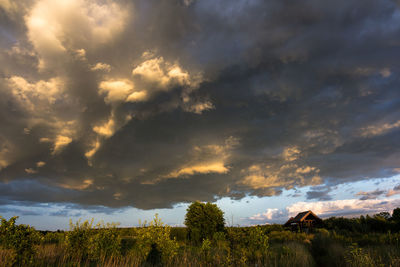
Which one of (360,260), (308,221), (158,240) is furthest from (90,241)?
(308,221)

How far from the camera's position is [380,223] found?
32.5 metres

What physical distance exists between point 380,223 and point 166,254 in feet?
102

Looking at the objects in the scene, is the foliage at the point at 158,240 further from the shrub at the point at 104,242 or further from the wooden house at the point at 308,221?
the wooden house at the point at 308,221

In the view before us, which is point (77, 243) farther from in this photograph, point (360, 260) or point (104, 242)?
point (360, 260)

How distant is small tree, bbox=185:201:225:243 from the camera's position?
123 ft

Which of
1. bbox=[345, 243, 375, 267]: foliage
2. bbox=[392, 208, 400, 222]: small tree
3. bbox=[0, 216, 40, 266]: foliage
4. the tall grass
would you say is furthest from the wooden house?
bbox=[0, 216, 40, 266]: foliage

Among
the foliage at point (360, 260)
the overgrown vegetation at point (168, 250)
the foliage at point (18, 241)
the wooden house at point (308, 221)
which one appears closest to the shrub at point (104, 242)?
the overgrown vegetation at point (168, 250)

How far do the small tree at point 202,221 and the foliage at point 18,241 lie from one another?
26.7 meters

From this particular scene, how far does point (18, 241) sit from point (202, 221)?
28.0 metres

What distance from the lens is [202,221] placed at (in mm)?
38281

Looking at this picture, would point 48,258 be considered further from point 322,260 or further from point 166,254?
point 322,260

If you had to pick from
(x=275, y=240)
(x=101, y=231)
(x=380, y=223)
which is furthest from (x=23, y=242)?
(x=380, y=223)

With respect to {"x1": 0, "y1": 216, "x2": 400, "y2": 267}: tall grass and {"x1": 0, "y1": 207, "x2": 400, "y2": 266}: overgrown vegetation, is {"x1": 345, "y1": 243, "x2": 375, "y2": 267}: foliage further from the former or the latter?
{"x1": 0, "y1": 216, "x2": 400, "y2": 267}: tall grass

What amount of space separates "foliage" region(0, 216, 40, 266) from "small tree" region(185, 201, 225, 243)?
26.7 meters
